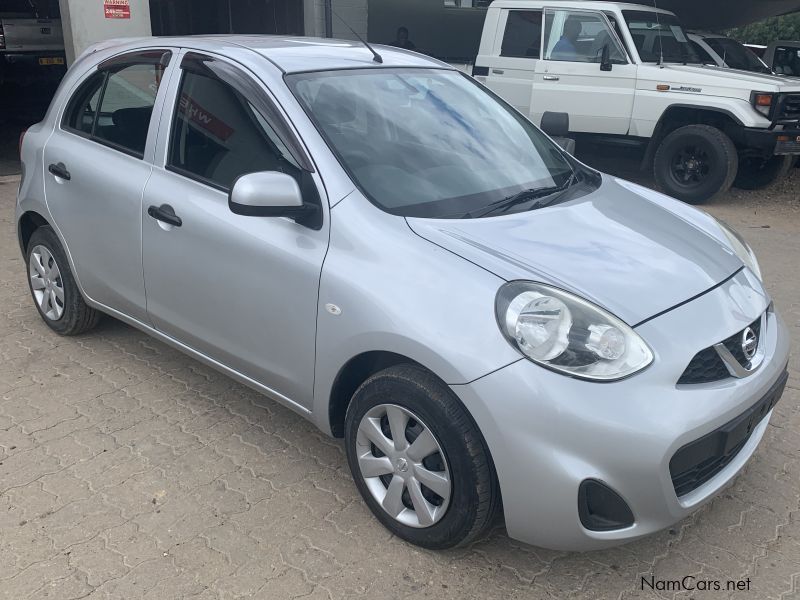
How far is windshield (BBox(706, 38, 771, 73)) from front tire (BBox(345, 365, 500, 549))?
8202 mm

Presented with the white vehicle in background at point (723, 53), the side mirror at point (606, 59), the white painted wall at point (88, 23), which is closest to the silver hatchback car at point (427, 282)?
the side mirror at point (606, 59)

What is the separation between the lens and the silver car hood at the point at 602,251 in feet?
7.97

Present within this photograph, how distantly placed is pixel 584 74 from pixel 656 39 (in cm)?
90

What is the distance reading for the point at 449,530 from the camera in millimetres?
2508

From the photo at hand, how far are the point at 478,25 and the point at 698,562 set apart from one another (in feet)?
48.0

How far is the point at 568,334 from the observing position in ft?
7.52

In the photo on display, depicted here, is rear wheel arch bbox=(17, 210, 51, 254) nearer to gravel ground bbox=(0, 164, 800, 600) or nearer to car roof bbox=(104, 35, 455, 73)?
gravel ground bbox=(0, 164, 800, 600)

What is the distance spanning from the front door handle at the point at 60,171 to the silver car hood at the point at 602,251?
214 cm

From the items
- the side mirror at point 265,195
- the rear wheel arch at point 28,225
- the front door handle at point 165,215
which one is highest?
the side mirror at point 265,195

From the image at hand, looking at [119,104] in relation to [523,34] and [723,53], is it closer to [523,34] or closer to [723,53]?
[523,34]

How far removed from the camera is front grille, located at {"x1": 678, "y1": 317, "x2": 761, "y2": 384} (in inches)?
91.4

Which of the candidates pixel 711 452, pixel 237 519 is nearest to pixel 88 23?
pixel 237 519

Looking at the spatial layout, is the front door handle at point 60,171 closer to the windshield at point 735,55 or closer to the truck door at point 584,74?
the truck door at point 584,74

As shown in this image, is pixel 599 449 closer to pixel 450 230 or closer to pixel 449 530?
pixel 449 530
